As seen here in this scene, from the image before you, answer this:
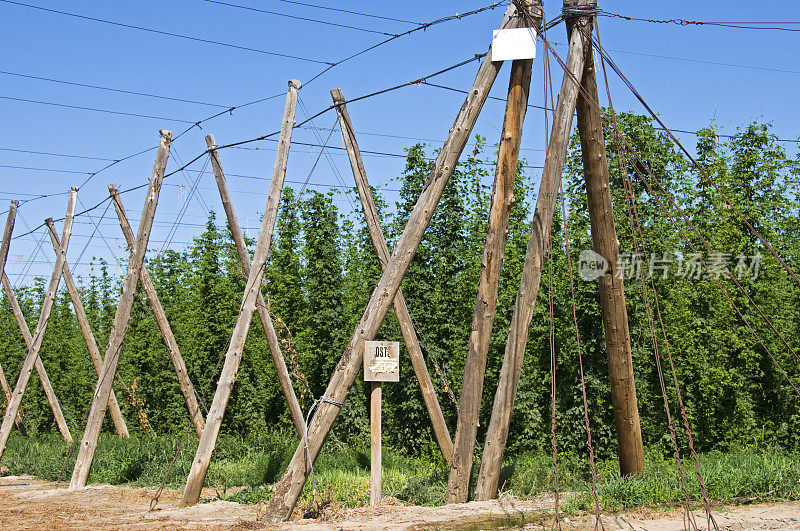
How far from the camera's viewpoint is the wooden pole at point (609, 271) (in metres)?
8.09

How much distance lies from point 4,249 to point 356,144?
449 inches

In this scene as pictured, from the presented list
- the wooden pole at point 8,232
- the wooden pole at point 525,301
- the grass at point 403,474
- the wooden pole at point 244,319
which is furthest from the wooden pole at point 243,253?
the wooden pole at point 8,232

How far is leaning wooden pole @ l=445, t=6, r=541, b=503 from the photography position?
789 centimetres

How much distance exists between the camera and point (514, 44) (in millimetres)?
7703

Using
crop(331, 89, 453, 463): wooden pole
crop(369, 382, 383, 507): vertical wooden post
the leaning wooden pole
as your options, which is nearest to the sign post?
crop(369, 382, 383, 507): vertical wooden post

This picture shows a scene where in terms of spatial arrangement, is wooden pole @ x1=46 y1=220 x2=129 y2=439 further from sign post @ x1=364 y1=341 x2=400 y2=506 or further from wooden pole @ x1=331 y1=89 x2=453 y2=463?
sign post @ x1=364 y1=341 x2=400 y2=506

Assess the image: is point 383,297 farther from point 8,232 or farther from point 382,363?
point 8,232

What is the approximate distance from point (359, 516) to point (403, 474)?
2.45 meters

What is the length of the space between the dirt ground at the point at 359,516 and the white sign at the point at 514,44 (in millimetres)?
4483

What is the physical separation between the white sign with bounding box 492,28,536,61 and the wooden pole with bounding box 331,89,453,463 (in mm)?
3300

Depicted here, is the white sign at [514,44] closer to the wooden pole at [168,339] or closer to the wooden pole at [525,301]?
the wooden pole at [525,301]

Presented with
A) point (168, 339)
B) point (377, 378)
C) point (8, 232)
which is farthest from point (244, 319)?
point (8, 232)

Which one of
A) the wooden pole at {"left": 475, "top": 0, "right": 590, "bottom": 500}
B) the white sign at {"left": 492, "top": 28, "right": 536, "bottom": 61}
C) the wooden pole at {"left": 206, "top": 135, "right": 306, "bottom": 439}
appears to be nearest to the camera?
the white sign at {"left": 492, "top": 28, "right": 536, "bottom": 61}

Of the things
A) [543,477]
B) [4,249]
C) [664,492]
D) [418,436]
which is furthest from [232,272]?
[664,492]
